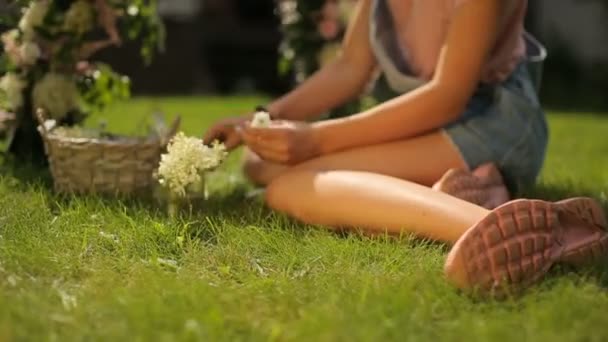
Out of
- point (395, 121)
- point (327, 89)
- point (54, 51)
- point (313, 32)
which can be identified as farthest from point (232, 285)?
point (313, 32)

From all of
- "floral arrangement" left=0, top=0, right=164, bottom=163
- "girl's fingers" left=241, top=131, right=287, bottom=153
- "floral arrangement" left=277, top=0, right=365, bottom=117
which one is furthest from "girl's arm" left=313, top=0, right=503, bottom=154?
"floral arrangement" left=277, top=0, right=365, bottom=117

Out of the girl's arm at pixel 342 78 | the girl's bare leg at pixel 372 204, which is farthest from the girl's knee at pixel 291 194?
the girl's arm at pixel 342 78

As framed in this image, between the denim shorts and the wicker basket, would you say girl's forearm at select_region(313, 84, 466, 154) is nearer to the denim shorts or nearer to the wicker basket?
the denim shorts

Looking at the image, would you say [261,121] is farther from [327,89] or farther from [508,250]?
[508,250]

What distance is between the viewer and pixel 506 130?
7.29 ft

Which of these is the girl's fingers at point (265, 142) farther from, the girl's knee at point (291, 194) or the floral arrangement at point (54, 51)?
the floral arrangement at point (54, 51)

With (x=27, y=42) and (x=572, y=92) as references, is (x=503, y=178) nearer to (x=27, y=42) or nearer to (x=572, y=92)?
(x=27, y=42)

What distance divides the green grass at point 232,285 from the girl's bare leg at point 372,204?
4cm

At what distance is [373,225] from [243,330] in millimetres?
603

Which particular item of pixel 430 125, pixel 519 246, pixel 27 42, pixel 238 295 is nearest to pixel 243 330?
pixel 238 295

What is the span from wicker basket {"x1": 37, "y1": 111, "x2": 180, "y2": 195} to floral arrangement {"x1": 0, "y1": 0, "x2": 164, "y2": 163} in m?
0.28

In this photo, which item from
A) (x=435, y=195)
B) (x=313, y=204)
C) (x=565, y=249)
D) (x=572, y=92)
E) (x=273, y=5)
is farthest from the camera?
(x=273, y=5)

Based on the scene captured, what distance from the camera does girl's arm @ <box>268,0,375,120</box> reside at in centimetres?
252

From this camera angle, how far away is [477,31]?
6.74ft
